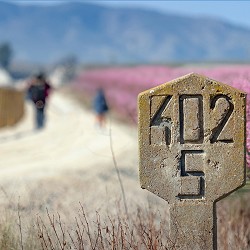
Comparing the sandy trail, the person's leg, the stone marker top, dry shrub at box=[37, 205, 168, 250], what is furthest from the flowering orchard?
the person's leg

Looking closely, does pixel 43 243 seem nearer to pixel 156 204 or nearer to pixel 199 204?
pixel 199 204

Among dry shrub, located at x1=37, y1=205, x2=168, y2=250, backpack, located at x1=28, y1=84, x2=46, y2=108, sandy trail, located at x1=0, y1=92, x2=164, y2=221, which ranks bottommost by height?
dry shrub, located at x1=37, y1=205, x2=168, y2=250

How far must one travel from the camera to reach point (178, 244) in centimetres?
656

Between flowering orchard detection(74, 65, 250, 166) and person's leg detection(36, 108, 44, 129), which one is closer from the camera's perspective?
flowering orchard detection(74, 65, 250, 166)

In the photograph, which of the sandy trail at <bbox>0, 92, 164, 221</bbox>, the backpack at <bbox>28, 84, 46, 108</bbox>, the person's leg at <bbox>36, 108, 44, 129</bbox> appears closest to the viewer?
the sandy trail at <bbox>0, 92, 164, 221</bbox>

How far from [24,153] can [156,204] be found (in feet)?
28.9

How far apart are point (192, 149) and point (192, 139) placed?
0.06m

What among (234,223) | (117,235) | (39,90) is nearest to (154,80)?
(39,90)

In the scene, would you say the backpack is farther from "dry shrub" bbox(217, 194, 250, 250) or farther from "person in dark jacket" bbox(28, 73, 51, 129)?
"dry shrub" bbox(217, 194, 250, 250)

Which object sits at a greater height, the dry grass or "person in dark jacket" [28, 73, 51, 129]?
"person in dark jacket" [28, 73, 51, 129]

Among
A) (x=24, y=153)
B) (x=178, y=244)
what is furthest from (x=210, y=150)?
(x=24, y=153)

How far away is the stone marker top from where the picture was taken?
637 centimetres

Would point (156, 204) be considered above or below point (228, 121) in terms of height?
below

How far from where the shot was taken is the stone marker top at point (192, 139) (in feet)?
20.9
